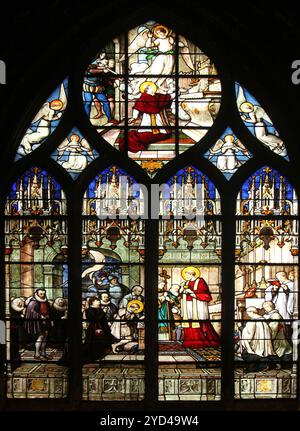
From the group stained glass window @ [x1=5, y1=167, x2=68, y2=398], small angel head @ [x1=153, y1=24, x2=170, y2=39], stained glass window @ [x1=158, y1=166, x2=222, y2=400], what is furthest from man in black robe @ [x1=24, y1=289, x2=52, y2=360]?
small angel head @ [x1=153, y1=24, x2=170, y2=39]

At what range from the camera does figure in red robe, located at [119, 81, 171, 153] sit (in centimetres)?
712

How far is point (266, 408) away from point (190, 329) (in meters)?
1.08

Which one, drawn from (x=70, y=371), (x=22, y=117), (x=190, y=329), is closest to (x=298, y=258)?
(x=190, y=329)

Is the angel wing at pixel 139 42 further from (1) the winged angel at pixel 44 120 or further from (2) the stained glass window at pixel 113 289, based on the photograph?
(2) the stained glass window at pixel 113 289

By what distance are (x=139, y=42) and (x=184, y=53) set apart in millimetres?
481

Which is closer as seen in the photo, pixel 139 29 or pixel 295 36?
pixel 295 36

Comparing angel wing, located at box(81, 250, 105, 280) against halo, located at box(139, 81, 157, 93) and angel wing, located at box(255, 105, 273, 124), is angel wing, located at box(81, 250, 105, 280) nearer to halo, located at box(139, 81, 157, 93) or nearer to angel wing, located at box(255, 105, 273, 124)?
halo, located at box(139, 81, 157, 93)

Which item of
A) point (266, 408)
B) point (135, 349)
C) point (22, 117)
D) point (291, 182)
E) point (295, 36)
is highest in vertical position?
Result: point (295, 36)

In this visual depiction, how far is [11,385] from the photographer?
6.90 metres

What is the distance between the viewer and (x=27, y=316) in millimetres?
6953

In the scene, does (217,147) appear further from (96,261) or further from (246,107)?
(96,261)

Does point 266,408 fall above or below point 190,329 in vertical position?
below

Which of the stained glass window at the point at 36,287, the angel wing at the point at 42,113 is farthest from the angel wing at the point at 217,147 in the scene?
the angel wing at the point at 42,113

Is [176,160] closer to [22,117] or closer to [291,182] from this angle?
[291,182]
